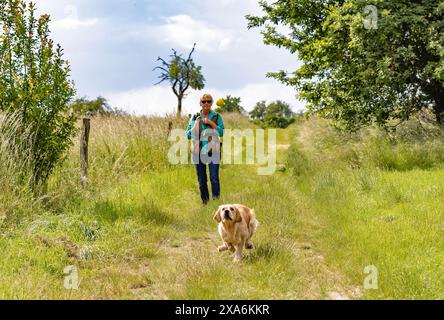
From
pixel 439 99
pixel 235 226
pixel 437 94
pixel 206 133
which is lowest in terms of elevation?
pixel 235 226

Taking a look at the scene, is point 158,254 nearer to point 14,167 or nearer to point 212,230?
point 212,230

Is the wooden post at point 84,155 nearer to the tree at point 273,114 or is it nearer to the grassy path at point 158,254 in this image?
the grassy path at point 158,254

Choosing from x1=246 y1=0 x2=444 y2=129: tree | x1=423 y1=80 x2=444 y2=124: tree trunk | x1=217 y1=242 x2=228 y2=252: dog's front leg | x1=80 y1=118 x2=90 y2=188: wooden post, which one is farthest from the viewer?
x1=423 y1=80 x2=444 y2=124: tree trunk

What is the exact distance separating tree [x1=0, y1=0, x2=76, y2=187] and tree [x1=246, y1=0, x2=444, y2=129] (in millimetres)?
7490

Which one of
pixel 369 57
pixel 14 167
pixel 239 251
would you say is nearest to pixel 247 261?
pixel 239 251

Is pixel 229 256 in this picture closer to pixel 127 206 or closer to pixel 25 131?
pixel 127 206

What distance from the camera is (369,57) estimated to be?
12.6 meters

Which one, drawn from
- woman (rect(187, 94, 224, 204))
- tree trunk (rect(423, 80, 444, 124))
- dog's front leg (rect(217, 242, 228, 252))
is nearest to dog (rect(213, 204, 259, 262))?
dog's front leg (rect(217, 242, 228, 252))

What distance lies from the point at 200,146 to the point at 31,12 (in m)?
3.91

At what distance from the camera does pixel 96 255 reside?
5.67 m

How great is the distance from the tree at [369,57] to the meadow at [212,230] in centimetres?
167

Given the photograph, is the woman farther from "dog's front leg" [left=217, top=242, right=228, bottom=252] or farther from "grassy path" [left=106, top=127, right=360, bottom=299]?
"dog's front leg" [left=217, top=242, right=228, bottom=252]

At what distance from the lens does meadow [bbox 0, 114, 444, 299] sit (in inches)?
181

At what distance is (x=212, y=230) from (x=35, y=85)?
13.5ft
